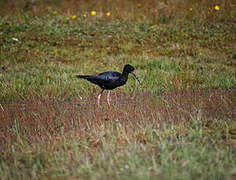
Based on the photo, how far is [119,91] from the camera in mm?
9297

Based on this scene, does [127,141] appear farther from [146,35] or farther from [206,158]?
[146,35]

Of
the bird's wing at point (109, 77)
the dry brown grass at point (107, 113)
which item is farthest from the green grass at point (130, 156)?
the bird's wing at point (109, 77)

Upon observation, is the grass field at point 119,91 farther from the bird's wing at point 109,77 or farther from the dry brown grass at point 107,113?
the bird's wing at point 109,77

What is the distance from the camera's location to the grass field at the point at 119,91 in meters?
4.59

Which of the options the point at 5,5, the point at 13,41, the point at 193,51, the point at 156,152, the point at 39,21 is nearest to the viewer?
the point at 156,152

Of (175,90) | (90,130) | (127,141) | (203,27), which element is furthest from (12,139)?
(203,27)

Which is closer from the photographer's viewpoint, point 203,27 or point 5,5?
point 203,27

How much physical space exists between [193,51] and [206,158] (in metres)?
9.13

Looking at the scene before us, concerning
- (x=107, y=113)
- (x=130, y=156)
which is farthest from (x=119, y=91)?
(x=130, y=156)

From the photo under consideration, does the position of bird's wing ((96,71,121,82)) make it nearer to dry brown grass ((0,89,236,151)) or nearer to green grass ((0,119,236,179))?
dry brown grass ((0,89,236,151))

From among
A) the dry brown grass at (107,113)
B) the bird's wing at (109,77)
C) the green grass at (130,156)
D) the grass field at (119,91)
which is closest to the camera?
the green grass at (130,156)

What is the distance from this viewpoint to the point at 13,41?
15.3 metres

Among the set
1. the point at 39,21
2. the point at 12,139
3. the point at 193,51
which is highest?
the point at 39,21

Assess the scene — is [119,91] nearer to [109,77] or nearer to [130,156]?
[109,77]
